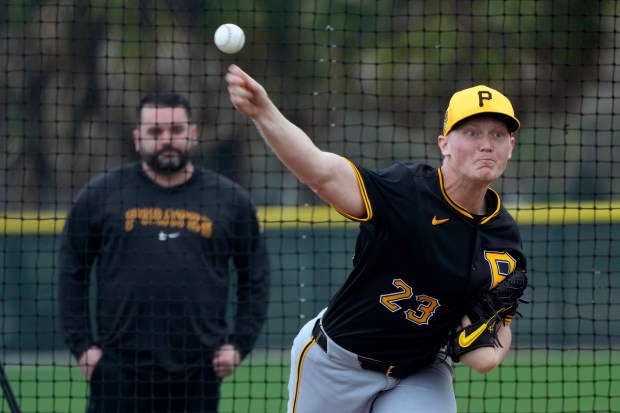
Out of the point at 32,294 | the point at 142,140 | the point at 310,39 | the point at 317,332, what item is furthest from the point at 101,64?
the point at 317,332

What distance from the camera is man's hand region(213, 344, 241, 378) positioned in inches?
231

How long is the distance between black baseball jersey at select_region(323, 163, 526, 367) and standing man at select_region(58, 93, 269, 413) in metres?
1.73

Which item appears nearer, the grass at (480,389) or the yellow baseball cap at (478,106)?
the yellow baseball cap at (478,106)

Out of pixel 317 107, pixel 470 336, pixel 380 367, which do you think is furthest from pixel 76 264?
pixel 317 107

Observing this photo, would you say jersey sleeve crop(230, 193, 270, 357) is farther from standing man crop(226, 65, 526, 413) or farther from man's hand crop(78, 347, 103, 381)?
standing man crop(226, 65, 526, 413)

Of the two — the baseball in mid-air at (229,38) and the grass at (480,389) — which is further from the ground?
the baseball in mid-air at (229,38)

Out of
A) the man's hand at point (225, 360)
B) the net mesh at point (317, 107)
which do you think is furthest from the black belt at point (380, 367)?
the net mesh at point (317, 107)

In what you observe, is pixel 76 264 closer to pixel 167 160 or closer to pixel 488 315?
pixel 167 160

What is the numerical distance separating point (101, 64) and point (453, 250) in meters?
11.5

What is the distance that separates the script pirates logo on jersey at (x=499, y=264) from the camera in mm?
4203

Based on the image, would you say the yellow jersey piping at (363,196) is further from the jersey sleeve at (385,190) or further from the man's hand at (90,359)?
the man's hand at (90,359)

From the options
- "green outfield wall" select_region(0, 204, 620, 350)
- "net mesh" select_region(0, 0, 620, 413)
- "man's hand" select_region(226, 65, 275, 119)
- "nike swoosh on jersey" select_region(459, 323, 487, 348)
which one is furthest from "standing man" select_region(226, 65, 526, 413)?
"green outfield wall" select_region(0, 204, 620, 350)

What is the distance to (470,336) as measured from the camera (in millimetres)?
4137

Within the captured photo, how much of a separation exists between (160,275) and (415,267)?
6.97 ft
